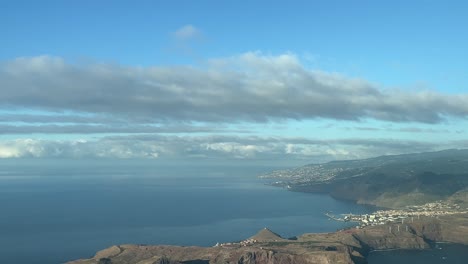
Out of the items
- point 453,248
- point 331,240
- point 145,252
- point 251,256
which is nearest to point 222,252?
point 251,256

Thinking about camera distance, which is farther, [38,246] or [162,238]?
[162,238]

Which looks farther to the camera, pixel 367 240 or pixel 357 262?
pixel 367 240

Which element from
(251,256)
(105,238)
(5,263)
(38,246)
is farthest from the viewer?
(105,238)

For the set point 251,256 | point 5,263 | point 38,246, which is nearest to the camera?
point 251,256

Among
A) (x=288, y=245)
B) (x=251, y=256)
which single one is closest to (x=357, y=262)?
(x=288, y=245)

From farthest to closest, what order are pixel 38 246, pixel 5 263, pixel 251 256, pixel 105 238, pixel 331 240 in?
pixel 105 238 → pixel 38 246 → pixel 331 240 → pixel 5 263 → pixel 251 256

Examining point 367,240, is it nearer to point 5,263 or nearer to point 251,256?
point 251,256

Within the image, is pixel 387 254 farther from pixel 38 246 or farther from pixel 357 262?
pixel 38 246

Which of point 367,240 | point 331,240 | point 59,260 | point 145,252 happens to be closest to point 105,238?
point 59,260
